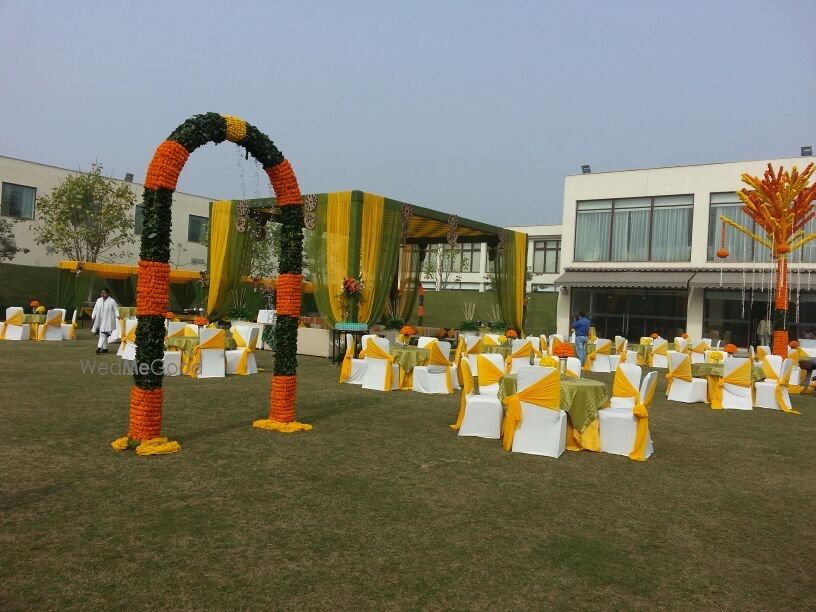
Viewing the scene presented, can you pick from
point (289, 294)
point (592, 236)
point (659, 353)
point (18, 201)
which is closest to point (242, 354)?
point (289, 294)

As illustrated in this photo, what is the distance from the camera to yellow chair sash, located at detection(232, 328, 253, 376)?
10.1 m

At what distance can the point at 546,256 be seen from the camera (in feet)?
117

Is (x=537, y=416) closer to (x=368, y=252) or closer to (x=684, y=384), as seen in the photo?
(x=684, y=384)

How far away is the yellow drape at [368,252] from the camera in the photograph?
12227mm

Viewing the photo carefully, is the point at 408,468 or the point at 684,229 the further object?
the point at 684,229

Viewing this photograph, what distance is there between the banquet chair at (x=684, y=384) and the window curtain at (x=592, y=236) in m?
12.7

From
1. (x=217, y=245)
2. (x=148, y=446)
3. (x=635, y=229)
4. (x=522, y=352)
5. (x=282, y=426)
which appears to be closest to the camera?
(x=148, y=446)

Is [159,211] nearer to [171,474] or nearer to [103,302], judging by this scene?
[171,474]

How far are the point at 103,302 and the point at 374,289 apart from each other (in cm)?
528

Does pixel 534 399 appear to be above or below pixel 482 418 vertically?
above

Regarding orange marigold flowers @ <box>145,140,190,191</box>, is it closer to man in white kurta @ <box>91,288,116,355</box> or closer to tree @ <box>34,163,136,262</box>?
man in white kurta @ <box>91,288,116,355</box>

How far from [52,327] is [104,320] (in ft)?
11.8

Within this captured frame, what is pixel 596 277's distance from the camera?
21.2 m

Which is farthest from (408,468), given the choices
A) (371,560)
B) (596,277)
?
(596,277)
